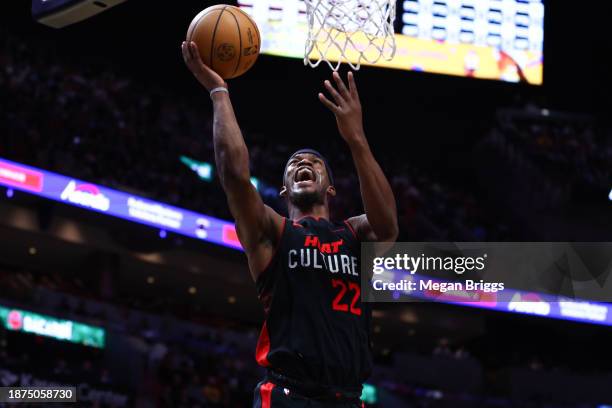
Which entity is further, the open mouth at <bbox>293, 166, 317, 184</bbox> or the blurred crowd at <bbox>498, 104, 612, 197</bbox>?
the blurred crowd at <bbox>498, 104, 612, 197</bbox>

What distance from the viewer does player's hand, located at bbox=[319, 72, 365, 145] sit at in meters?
3.70

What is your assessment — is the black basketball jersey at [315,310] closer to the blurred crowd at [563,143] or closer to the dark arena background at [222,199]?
the dark arena background at [222,199]

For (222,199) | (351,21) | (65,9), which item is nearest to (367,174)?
(351,21)

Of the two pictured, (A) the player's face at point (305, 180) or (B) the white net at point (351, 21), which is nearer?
(A) the player's face at point (305, 180)

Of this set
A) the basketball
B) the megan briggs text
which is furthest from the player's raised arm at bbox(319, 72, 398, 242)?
the megan briggs text

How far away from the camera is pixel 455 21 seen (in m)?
15.1

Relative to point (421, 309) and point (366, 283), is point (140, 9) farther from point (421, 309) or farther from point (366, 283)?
point (366, 283)

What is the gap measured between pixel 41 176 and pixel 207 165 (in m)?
4.02

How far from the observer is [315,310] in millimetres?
3584

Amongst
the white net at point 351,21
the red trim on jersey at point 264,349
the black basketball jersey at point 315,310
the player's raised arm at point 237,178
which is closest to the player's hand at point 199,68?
the player's raised arm at point 237,178

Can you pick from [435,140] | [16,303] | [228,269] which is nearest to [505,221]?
[435,140]

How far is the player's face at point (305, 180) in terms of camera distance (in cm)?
385

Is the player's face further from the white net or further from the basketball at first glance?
the white net

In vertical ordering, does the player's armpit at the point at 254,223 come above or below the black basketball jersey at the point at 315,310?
above
